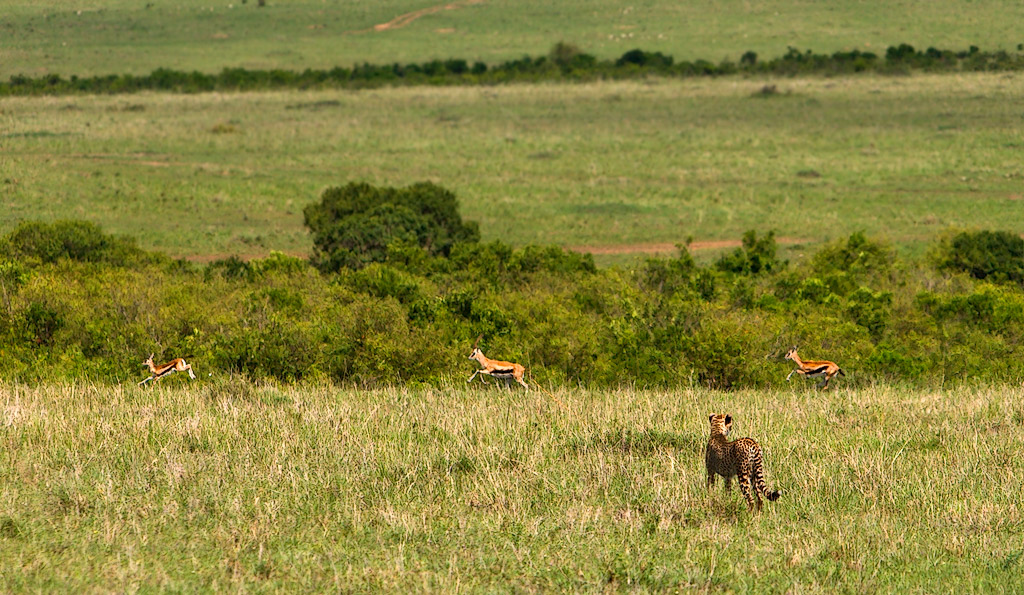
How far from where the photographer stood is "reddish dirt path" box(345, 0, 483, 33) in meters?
96.2

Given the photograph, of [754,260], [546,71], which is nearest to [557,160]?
[754,260]

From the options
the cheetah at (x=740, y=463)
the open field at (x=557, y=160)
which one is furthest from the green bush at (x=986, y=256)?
the cheetah at (x=740, y=463)

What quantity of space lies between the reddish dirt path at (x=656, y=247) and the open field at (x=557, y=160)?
127 mm

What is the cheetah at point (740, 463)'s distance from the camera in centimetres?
654

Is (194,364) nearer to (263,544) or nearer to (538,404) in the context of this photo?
(538,404)

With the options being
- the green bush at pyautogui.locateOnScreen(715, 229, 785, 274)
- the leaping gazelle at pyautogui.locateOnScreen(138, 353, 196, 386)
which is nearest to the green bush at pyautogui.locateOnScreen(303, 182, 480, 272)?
the green bush at pyautogui.locateOnScreen(715, 229, 785, 274)

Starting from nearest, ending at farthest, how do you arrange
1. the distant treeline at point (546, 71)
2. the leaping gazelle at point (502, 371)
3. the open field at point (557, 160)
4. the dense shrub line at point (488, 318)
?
the leaping gazelle at point (502, 371), the dense shrub line at point (488, 318), the open field at point (557, 160), the distant treeline at point (546, 71)

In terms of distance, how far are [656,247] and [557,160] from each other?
1474cm

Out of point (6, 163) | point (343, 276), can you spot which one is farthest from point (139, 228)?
point (343, 276)

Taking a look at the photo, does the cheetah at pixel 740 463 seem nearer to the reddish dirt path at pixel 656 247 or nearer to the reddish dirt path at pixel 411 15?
the reddish dirt path at pixel 656 247

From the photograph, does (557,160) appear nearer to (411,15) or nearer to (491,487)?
(491,487)

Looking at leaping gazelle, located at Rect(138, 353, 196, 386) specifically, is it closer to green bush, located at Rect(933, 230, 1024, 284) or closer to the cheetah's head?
the cheetah's head

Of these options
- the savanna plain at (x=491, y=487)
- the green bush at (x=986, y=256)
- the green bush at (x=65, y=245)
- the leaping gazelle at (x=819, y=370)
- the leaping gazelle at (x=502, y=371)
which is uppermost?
the savanna plain at (x=491, y=487)

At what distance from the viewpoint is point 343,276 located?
1827cm
